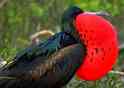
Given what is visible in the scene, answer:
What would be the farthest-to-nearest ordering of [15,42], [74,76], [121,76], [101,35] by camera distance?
[15,42] < [121,76] < [74,76] < [101,35]

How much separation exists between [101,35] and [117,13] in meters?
4.29

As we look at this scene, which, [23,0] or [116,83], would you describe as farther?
[23,0]

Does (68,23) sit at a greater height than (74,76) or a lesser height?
greater

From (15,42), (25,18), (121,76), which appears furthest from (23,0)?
(121,76)

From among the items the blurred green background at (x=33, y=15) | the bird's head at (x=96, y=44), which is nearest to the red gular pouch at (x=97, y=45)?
the bird's head at (x=96, y=44)

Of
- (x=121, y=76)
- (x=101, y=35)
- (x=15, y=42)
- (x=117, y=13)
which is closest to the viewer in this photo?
(x=101, y=35)

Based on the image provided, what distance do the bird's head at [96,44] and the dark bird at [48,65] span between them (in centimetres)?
5

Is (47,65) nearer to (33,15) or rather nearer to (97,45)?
(97,45)

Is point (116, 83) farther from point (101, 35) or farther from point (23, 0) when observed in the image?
point (23, 0)

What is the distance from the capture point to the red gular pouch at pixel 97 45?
5426 millimetres

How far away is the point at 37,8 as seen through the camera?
32.3ft

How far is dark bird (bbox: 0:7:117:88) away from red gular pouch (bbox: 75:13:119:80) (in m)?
0.05

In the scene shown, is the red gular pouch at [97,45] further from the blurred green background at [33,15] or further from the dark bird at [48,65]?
the blurred green background at [33,15]

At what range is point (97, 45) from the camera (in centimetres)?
546
